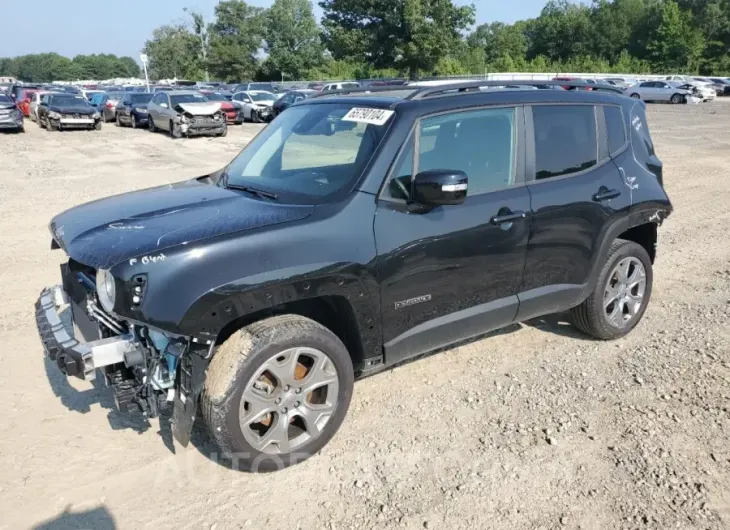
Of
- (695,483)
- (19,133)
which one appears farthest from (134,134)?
(695,483)

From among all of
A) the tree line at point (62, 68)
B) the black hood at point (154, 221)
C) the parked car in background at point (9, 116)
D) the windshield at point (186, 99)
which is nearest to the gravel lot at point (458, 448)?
the black hood at point (154, 221)

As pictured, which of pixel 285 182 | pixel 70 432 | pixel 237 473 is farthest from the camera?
pixel 285 182

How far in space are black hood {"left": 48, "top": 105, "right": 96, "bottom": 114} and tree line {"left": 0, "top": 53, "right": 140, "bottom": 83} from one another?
141046 millimetres

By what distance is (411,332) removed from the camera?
3.52 meters

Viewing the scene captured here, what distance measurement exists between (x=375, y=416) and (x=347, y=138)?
1718mm

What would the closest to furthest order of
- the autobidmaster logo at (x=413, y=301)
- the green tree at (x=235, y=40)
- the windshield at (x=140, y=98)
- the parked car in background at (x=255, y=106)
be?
1. the autobidmaster logo at (x=413, y=301)
2. the windshield at (x=140, y=98)
3. the parked car in background at (x=255, y=106)
4. the green tree at (x=235, y=40)

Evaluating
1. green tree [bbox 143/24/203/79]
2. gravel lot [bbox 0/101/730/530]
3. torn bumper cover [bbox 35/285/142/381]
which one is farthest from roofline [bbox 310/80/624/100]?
green tree [bbox 143/24/203/79]

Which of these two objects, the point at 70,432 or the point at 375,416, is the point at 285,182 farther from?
the point at 70,432

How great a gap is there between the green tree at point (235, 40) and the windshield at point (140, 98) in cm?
6066

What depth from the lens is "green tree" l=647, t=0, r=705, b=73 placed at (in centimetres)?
6569

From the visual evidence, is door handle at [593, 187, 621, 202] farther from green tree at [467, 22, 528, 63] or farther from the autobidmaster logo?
green tree at [467, 22, 528, 63]

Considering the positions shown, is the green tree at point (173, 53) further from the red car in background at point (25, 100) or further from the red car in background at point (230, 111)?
the red car in background at point (230, 111)

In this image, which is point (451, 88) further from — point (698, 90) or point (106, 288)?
point (698, 90)

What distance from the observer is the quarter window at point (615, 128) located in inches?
175
